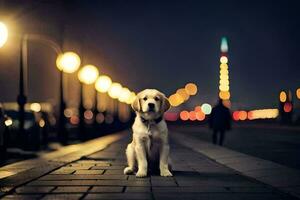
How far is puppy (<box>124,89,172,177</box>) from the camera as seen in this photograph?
987cm

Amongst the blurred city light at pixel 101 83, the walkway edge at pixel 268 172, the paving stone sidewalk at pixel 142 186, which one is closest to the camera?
the paving stone sidewalk at pixel 142 186

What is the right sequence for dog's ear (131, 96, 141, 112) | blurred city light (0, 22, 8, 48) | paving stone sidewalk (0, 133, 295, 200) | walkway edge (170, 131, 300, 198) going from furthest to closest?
blurred city light (0, 22, 8, 48) → dog's ear (131, 96, 141, 112) → walkway edge (170, 131, 300, 198) → paving stone sidewalk (0, 133, 295, 200)

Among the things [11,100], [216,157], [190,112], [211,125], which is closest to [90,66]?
[211,125]

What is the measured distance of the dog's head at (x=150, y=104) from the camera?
9.82m

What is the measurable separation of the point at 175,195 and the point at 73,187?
5.47 feet

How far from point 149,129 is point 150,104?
40 centimetres

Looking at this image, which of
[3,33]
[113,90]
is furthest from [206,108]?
[3,33]

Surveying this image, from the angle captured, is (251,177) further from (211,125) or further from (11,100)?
(11,100)

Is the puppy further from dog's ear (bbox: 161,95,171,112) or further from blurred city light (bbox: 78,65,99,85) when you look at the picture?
blurred city light (bbox: 78,65,99,85)

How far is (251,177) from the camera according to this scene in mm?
10664

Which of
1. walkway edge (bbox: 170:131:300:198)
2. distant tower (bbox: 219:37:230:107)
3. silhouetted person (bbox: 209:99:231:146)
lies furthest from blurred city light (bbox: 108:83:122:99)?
distant tower (bbox: 219:37:230:107)

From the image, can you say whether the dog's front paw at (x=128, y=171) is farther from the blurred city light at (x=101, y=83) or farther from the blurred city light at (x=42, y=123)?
the blurred city light at (x=101, y=83)

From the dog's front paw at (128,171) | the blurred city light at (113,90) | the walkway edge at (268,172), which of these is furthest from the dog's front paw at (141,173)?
the blurred city light at (113,90)

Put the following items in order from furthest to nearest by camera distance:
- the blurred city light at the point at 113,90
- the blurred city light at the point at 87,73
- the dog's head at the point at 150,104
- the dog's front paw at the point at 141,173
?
1. the blurred city light at the point at 113,90
2. the blurred city light at the point at 87,73
3. the dog's front paw at the point at 141,173
4. the dog's head at the point at 150,104
